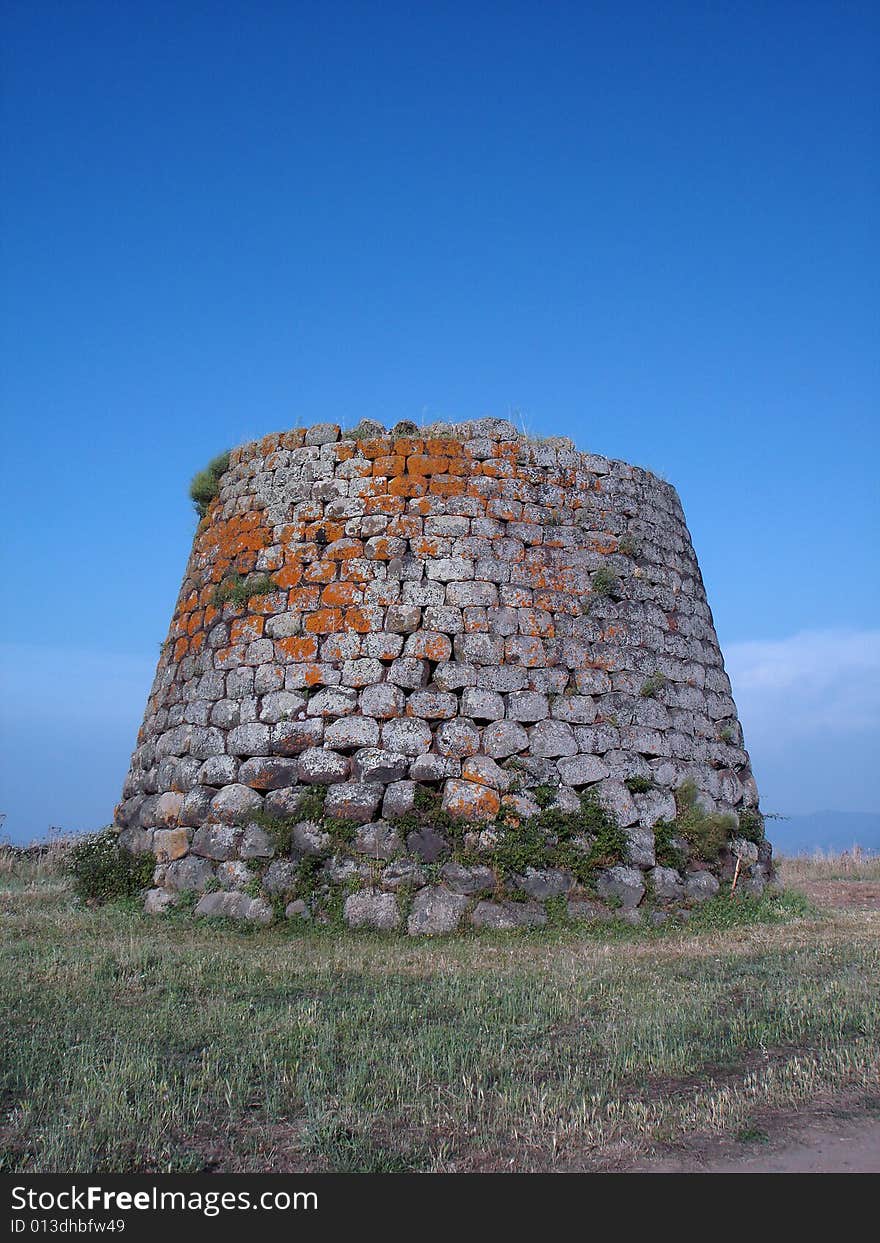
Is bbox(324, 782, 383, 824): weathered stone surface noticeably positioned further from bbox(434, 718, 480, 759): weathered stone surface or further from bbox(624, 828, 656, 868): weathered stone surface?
bbox(624, 828, 656, 868): weathered stone surface

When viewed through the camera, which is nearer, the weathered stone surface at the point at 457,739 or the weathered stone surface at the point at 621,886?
the weathered stone surface at the point at 621,886

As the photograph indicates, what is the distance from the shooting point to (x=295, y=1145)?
12.6 feet

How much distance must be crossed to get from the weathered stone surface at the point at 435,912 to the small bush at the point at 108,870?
3.03 m

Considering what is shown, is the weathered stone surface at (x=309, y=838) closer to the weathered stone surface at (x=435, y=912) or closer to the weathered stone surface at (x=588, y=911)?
the weathered stone surface at (x=435, y=912)

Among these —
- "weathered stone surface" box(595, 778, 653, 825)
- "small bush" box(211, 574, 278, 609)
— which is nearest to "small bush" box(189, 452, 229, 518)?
"small bush" box(211, 574, 278, 609)

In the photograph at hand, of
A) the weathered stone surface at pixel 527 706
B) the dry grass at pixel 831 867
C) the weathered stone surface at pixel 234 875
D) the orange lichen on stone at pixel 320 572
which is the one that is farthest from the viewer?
the dry grass at pixel 831 867

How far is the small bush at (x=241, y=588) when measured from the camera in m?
10.1

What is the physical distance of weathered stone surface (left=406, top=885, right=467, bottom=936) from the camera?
8422 millimetres

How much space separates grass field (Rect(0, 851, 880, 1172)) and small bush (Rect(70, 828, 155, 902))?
1.21 meters

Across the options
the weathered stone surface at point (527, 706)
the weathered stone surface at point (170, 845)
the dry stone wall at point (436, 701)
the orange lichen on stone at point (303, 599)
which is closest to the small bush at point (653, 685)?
the dry stone wall at point (436, 701)

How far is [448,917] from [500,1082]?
13.0 feet

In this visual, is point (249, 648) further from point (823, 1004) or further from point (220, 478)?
point (823, 1004)

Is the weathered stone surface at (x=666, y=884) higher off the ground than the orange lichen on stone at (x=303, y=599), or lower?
lower
